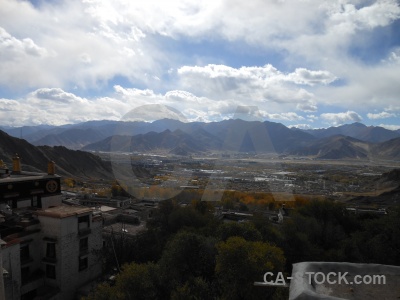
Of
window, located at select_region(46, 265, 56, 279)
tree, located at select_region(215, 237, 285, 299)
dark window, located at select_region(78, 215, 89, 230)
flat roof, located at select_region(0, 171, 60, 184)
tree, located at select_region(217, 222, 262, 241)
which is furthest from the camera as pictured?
tree, located at select_region(217, 222, 262, 241)

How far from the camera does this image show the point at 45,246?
10203mm

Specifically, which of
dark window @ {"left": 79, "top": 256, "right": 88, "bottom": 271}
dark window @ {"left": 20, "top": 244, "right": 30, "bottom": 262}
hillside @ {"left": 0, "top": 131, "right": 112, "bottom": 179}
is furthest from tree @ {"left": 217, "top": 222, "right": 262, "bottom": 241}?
hillside @ {"left": 0, "top": 131, "right": 112, "bottom": 179}

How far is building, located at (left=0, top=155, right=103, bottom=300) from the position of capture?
364 inches

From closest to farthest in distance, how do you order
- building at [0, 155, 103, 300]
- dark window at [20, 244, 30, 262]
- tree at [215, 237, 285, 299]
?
tree at [215, 237, 285, 299], building at [0, 155, 103, 300], dark window at [20, 244, 30, 262]

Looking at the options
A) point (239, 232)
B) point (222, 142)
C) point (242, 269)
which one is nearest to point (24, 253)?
point (242, 269)

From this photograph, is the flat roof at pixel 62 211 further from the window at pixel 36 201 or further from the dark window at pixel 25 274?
the window at pixel 36 201

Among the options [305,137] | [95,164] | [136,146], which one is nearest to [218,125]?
[305,137]

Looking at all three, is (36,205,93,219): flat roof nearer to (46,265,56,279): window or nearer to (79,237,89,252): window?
(79,237,89,252): window

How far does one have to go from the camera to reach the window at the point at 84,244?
35.9ft

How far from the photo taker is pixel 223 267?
805 centimetres

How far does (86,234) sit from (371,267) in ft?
32.7

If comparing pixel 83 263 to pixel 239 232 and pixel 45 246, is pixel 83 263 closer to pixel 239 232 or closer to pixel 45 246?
pixel 45 246

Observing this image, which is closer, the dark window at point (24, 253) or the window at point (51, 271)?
the dark window at point (24, 253)

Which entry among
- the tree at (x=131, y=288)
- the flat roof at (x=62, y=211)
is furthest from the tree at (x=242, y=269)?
the flat roof at (x=62, y=211)
